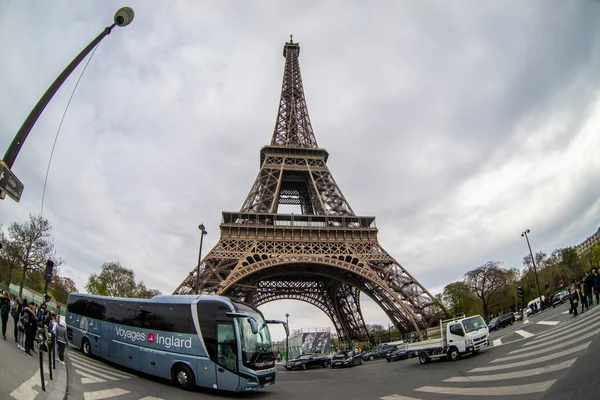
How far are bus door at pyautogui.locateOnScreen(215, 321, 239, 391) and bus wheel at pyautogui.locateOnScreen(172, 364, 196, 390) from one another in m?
1.00

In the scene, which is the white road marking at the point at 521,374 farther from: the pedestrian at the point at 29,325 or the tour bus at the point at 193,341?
the pedestrian at the point at 29,325

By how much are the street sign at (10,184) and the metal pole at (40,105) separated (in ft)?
0.98

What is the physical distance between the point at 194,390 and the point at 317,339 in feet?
172

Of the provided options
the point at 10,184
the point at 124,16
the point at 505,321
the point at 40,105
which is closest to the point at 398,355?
the point at 505,321

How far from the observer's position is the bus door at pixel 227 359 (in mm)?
9445

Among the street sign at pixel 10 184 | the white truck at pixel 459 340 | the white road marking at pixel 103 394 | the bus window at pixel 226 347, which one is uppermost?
the street sign at pixel 10 184

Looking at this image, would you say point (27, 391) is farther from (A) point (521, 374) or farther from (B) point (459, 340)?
(B) point (459, 340)

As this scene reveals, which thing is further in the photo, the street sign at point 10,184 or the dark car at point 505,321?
the dark car at point 505,321

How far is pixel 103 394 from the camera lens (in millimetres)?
8133

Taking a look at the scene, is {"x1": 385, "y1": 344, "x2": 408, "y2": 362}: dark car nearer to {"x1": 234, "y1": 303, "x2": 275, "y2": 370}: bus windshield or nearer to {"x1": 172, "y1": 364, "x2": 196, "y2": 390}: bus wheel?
{"x1": 234, "y1": 303, "x2": 275, "y2": 370}: bus windshield

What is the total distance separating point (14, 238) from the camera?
32844mm

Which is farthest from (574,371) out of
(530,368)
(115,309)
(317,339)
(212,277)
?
(317,339)

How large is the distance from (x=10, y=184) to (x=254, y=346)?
7825 mm

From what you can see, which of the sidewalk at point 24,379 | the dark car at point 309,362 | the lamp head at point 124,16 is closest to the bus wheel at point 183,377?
the sidewalk at point 24,379
